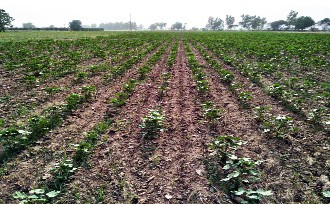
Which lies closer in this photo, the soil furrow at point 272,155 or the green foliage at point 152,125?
the soil furrow at point 272,155

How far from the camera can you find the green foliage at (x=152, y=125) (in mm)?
6493

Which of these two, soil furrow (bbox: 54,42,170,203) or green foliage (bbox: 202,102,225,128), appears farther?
green foliage (bbox: 202,102,225,128)

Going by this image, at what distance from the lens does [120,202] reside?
163 inches

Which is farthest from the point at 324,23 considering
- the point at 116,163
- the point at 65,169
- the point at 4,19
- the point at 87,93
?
the point at 65,169

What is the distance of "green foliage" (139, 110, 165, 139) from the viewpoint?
6.49m

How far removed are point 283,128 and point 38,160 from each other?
6.10 metres

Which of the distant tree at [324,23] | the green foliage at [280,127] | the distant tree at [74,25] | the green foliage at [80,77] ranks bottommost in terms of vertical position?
the green foliage at [280,127]

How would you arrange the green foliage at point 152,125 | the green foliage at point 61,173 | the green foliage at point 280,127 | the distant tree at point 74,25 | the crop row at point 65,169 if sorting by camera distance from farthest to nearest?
the distant tree at point 74,25, the green foliage at point 152,125, the green foliage at point 280,127, the green foliage at point 61,173, the crop row at point 65,169

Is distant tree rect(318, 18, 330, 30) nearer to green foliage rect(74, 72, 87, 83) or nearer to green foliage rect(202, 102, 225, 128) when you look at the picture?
green foliage rect(74, 72, 87, 83)

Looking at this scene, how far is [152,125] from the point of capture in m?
6.72

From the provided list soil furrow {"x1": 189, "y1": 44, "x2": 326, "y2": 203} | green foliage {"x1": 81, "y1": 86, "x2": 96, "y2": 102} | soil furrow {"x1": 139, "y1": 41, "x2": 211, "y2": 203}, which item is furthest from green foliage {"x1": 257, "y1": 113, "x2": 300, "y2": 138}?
green foliage {"x1": 81, "y1": 86, "x2": 96, "y2": 102}

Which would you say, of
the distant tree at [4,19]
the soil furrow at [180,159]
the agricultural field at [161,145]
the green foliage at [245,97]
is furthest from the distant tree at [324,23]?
the soil furrow at [180,159]

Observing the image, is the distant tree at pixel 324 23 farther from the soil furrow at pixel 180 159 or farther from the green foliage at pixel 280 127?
the soil furrow at pixel 180 159

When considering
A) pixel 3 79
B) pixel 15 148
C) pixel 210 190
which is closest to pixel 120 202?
pixel 210 190
